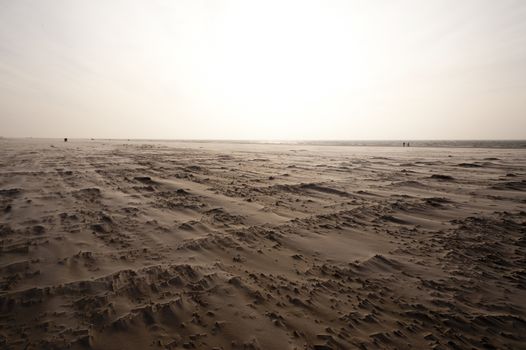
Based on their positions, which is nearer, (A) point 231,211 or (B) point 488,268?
(B) point 488,268

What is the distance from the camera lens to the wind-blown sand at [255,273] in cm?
270

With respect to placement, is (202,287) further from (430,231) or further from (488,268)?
(430,231)

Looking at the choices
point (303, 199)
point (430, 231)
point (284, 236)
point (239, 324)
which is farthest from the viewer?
point (303, 199)

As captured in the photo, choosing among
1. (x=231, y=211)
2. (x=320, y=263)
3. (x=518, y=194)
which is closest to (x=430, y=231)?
(x=320, y=263)

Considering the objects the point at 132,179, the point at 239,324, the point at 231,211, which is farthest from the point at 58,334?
the point at 132,179

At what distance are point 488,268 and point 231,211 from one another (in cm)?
494

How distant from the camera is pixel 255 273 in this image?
3.83m

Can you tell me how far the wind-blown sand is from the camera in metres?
2.70

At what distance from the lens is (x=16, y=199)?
683 cm

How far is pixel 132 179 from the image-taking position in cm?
996

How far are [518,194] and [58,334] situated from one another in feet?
40.3

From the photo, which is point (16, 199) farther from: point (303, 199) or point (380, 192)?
point (380, 192)

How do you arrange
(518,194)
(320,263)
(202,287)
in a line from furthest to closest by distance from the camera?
(518,194) < (320,263) < (202,287)

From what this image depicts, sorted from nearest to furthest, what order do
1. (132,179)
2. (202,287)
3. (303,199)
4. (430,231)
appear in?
1. (202,287)
2. (430,231)
3. (303,199)
4. (132,179)
